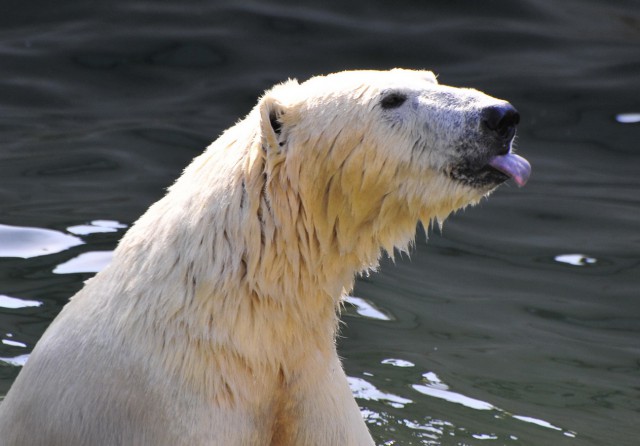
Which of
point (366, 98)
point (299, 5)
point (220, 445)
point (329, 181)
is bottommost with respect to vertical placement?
point (220, 445)

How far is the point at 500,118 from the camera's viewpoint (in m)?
3.73

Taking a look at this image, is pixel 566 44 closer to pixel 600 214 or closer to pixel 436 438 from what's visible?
pixel 600 214

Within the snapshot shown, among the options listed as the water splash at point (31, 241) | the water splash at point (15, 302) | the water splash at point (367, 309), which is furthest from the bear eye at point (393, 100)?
the water splash at point (31, 241)

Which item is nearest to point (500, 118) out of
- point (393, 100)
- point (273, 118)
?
point (393, 100)

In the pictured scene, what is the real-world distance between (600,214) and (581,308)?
1.38 m

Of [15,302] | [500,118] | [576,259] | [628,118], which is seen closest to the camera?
[500,118]

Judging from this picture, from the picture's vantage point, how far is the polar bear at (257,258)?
3789 mm

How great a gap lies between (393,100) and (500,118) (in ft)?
1.22

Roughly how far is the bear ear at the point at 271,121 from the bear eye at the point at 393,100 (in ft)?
1.11

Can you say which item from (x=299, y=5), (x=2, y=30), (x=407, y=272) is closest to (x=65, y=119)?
(x=2, y=30)

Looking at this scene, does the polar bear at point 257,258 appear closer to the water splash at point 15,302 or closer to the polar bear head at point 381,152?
the polar bear head at point 381,152

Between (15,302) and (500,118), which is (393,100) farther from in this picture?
(15,302)

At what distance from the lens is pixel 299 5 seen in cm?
1052

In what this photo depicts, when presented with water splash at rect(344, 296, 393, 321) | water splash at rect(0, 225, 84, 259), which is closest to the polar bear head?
water splash at rect(344, 296, 393, 321)
